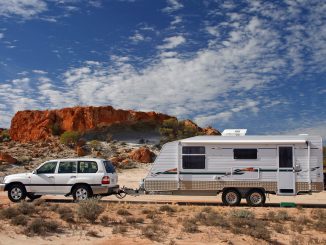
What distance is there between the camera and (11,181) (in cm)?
1888

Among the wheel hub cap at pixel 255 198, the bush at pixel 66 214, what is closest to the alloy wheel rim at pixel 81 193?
the bush at pixel 66 214

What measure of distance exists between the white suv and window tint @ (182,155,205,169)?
3.03 metres

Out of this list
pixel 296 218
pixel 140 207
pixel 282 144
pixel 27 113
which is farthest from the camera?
pixel 27 113

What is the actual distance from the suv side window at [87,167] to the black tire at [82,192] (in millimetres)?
635

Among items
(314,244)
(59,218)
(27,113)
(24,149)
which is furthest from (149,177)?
(27,113)

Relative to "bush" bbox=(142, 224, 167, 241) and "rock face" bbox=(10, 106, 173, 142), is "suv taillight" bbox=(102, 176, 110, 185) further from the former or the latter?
"rock face" bbox=(10, 106, 173, 142)

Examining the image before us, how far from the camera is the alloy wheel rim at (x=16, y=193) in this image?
61.5ft

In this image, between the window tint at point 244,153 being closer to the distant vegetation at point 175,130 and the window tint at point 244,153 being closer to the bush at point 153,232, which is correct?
the bush at point 153,232

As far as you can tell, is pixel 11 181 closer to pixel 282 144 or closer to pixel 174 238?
pixel 174 238

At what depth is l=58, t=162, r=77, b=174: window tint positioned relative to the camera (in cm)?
1836

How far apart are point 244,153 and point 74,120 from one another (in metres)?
48.9

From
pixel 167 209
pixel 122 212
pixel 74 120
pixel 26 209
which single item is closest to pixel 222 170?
pixel 167 209

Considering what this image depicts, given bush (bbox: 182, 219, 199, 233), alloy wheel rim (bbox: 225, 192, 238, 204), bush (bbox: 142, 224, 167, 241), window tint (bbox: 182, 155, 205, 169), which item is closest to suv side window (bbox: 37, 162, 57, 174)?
window tint (bbox: 182, 155, 205, 169)

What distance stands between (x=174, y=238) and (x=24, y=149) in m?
45.8
